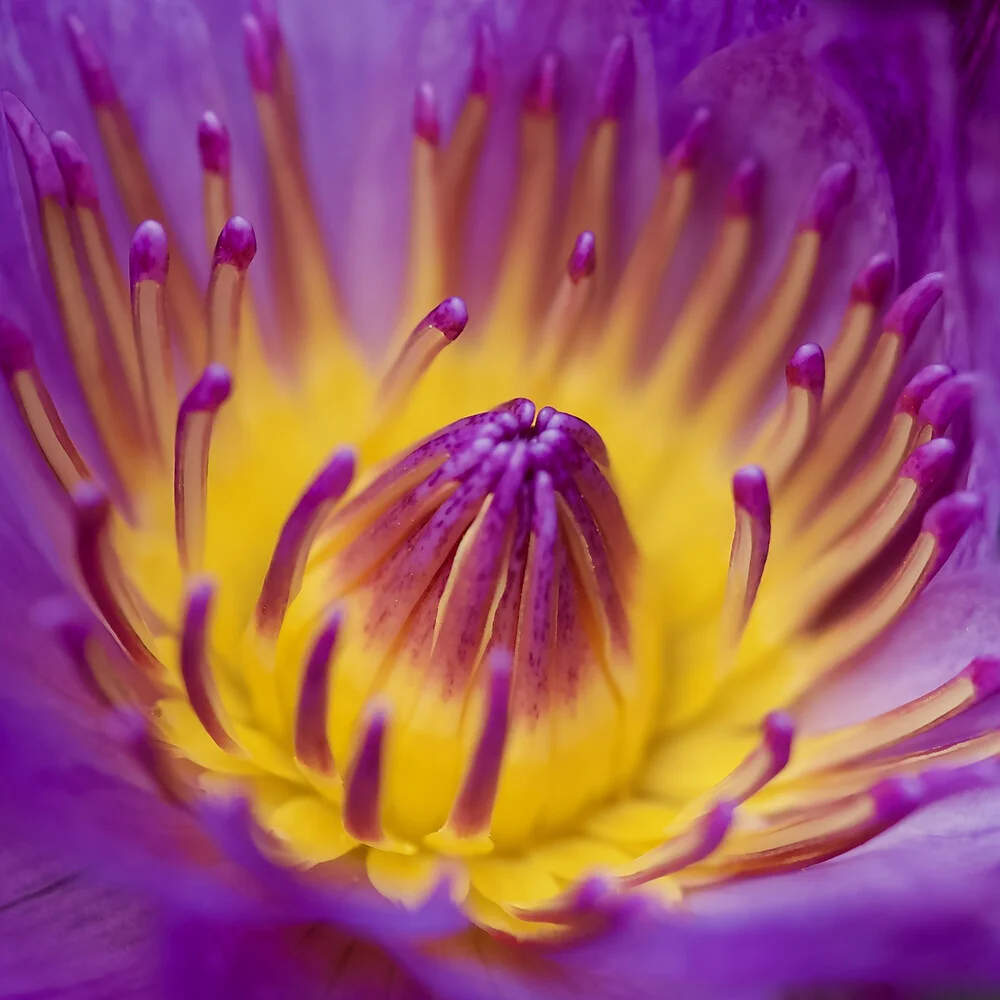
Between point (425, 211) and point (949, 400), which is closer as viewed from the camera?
point (949, 400)

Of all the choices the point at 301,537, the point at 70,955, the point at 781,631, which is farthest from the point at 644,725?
the point at 70,955

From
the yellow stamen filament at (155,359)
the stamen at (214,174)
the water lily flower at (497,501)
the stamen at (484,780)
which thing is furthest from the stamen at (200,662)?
the stamen at (214,174)

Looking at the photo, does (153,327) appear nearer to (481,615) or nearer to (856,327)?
(481,615)

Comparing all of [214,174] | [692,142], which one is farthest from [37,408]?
[692,142]

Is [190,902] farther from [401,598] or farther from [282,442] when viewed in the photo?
[282,442]

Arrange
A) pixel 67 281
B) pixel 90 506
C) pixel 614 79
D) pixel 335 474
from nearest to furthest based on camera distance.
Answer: pixel 90 506
pixel 335 474
pixel 67 281
pixel 614 79

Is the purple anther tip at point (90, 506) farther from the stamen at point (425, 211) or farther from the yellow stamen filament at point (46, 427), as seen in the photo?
the stamen at point (425, 211)

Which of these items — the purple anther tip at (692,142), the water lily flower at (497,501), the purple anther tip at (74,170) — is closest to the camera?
the water lily flower at (497,501)
